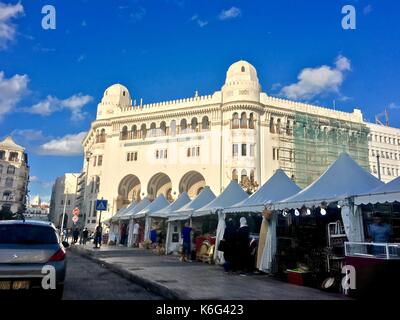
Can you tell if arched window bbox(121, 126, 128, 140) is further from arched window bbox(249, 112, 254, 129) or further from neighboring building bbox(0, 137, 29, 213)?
neighboring building bbox(0, 137, 29, 213)

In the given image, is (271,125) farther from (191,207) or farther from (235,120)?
(191,207)

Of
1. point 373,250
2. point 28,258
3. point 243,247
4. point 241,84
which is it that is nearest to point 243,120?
point 241,84

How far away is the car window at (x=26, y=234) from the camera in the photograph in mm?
6236

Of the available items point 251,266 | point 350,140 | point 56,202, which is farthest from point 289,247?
point 56,202

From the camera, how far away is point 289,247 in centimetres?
1035

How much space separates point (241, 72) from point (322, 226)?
3609 cm

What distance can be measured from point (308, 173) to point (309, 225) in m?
33.8

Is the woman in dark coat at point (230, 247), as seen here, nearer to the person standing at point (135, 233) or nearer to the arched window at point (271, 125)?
the person standing at point (135, 233)

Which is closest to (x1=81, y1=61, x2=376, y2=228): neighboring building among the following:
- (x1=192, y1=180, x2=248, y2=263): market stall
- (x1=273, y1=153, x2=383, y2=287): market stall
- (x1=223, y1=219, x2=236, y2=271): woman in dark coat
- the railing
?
(x1=192, y1=180, x2=248, y2=263): market stall

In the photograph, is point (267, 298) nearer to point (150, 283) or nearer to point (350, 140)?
point (150, 283)

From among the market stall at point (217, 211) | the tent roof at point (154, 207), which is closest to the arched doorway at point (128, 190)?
the tent roof at point (154, 207)

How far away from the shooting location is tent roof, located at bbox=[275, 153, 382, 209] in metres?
8.89

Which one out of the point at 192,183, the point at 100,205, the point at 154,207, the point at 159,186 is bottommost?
the point at 100,205

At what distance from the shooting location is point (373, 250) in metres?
7.43
